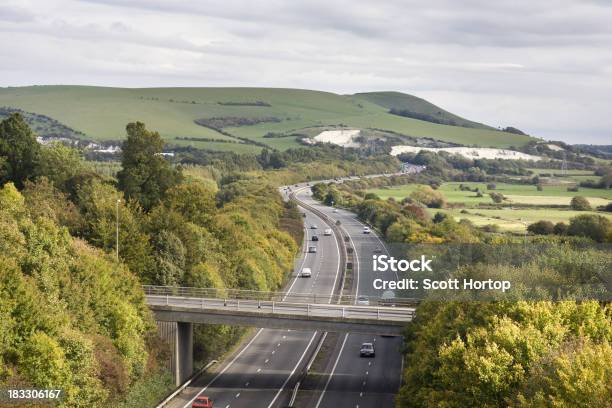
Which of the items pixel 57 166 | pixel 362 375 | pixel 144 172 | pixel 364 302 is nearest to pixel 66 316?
pixel 362 375

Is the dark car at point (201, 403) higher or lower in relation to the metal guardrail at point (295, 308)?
lower

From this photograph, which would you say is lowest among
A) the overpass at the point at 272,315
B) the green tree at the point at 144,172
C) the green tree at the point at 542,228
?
the green tree at the point at 542,228

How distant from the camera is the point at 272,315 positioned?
75.4 m

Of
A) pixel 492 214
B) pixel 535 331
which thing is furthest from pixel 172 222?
pixel 492 214

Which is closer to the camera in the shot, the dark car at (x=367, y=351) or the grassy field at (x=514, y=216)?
the dark car at (x=367, y=351)

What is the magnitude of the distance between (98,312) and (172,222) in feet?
83.1

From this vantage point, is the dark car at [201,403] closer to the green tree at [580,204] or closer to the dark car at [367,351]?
the dark car at [367,351]

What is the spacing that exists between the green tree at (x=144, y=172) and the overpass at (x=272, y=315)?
39.3 meters

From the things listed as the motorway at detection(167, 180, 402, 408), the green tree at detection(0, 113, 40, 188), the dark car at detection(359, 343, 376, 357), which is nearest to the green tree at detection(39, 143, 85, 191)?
the green tree at detection(0, 113, 40, 188)

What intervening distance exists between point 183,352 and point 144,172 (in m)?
46.4

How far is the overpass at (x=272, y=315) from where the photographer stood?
7375 cm

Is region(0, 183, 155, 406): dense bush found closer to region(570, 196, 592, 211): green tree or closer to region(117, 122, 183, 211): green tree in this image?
region(117, 122, 183, 211): green tree

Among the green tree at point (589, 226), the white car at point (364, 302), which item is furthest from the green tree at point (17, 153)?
the green tree at point (589, 226)

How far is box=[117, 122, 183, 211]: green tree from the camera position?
11931cm
